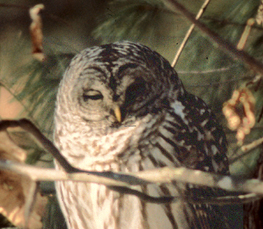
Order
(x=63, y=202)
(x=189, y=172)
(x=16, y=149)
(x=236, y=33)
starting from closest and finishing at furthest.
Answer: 1. (x=189, y=172)
2. (x=16, y=149)
3. (x=236, y=33)
4. (x=63, y=202)

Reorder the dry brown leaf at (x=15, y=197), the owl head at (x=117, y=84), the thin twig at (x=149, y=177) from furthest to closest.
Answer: the owl head at (x=117, y=84)
the dry brown leaf at (x=15, y=197)
the thin twig at (x=149, y=177)

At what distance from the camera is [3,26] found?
1.37 meters

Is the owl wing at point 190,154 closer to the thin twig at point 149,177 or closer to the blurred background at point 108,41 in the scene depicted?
the blurred background at point 108,41

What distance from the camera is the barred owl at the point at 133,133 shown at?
1121 mm

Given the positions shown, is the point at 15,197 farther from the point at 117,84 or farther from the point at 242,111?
the point at 242,111

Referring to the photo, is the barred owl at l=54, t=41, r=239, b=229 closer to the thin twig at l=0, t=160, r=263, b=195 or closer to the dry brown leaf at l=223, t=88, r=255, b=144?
the dry brown leaf at l=223, t=88, r=255, b=144

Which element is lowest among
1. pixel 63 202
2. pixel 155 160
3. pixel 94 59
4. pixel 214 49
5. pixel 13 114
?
pixel 63 202

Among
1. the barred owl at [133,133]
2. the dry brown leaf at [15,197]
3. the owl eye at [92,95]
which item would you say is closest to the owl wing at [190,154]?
the barred owl at [133,133]

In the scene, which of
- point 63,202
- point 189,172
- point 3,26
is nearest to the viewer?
point 189,172

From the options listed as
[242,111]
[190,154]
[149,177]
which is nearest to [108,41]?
[190,154]

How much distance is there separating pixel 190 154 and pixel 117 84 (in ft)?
0.93

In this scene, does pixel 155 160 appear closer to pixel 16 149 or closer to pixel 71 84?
pixel 71 84

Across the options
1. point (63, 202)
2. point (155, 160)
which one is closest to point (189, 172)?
point (155, 160)

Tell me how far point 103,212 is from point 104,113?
0.28 meters
